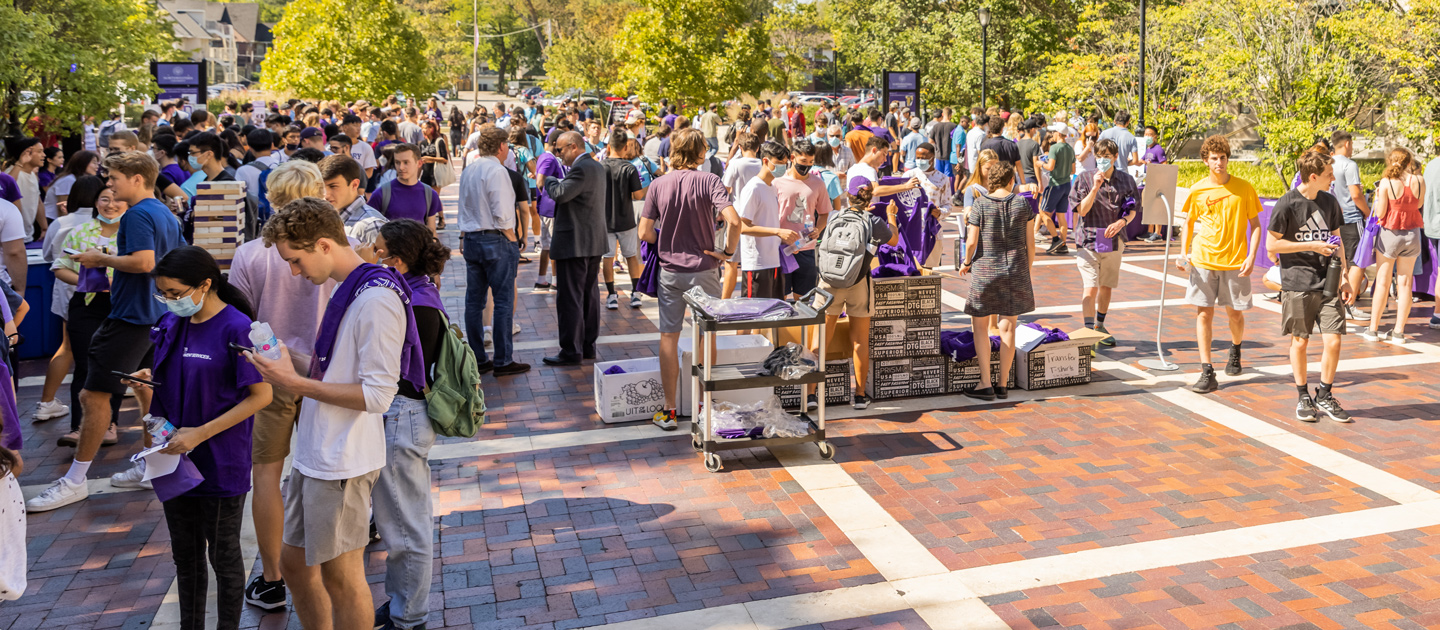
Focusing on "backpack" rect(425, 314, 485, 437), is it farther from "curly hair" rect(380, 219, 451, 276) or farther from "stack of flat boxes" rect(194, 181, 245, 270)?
"stack of flat boxes" rect(194, 181, 245, 270)

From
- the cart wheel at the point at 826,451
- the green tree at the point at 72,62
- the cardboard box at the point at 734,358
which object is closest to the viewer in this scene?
the cart wheel at the point at 826,451

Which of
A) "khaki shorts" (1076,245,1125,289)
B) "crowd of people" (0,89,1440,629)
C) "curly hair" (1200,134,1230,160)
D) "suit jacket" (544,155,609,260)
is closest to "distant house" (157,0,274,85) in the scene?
"crowd of people" (0,89,1440,629)

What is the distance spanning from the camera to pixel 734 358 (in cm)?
714

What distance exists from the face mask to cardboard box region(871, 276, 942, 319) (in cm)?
479

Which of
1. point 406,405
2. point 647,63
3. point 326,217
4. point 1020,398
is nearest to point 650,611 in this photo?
point 406,405

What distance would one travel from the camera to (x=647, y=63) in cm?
2814

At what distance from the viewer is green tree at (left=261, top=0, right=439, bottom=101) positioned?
1186 inches

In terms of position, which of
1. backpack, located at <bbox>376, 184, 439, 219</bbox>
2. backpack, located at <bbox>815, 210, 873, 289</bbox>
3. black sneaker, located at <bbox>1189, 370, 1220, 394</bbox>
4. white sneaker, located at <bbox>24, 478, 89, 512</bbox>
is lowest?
white sneaker, located at <bbox>24, 478, 89, 512</bbox>

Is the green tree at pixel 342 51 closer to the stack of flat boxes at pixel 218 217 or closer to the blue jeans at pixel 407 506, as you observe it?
the stack of flat boxes at pixel 218 217

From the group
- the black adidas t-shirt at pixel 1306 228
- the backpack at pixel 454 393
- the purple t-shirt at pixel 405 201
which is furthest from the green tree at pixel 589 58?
the backpack at pixel 454 393

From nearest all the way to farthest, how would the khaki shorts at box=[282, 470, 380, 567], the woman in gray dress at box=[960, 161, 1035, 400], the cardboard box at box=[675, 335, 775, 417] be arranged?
1. the khaki shorts at box=[282, 470, 380, 567]
2. the cardboard box at box=[675, 335, 775, 417]
3. the woman in gray dress at box=[960, 161, 1035, 400]

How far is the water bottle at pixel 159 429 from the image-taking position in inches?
150

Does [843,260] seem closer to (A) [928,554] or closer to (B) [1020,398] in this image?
(B) [1020,398]

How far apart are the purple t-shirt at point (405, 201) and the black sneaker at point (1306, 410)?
611cm
